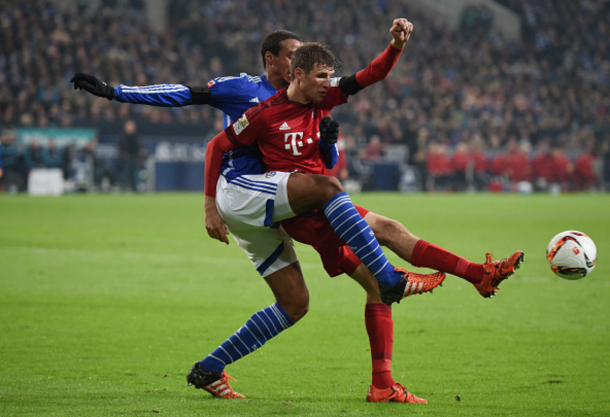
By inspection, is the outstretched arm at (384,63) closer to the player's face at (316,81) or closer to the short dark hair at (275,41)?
the player's face at (316,81)

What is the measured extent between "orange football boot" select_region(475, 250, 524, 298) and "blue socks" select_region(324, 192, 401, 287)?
480mm

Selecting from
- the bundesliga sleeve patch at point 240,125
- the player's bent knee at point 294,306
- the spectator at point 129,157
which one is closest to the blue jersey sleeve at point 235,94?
the bundesliga sleeve patch at point 240,125

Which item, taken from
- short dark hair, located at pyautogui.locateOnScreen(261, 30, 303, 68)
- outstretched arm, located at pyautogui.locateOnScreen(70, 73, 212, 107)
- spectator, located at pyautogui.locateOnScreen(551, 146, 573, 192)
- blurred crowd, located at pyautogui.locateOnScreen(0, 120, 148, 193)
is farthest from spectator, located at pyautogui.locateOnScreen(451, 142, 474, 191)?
outstretched arm, located at pyautogui.locateOnScreen(70, 73, 212, 107)

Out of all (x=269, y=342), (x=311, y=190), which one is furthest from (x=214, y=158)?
(x=269, y=342)

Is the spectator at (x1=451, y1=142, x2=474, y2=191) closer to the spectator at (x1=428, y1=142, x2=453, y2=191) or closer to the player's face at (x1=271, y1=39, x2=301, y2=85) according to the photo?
the spectator at (x1=428, y1=142, x2=453, y2=191)

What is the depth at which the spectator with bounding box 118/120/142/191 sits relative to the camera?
25483mm

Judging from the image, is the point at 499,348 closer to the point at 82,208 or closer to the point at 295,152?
the point at 295,152

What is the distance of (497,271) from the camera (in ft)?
13.0

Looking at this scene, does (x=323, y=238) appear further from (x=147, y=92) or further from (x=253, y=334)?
(x=147, y=92)

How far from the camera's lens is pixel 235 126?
14.2ft

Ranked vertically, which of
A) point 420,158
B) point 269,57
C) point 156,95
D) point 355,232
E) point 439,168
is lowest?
point 355,232

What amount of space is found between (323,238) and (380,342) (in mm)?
668

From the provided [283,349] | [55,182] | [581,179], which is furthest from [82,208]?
[581,179]

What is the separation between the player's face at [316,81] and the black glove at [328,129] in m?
0.15
